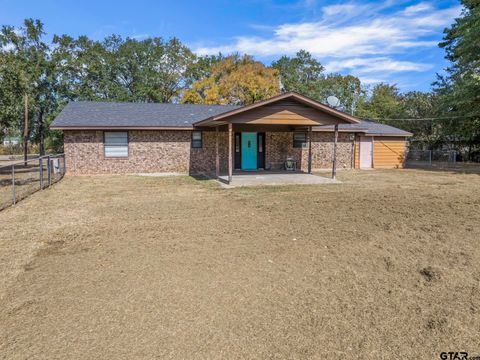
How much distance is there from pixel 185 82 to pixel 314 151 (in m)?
23.1

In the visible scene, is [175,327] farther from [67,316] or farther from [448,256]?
[448,256]

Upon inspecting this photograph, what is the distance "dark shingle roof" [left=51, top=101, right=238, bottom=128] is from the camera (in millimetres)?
14898

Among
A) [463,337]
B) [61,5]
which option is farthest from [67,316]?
[61,5]

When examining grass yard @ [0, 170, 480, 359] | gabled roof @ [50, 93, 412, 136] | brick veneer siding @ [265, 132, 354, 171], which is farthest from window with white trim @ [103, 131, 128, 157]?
grass yard @ [0, 170, 480, 359]

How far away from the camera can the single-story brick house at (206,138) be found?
12.8 meters

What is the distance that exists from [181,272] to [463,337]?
288 centimetres

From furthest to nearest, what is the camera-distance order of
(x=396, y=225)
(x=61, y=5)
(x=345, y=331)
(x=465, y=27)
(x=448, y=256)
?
(x=465, y=27) < (x=61, y=5) < (x=396, y=225) < (x=448, y=256) < (x=345, y=331)

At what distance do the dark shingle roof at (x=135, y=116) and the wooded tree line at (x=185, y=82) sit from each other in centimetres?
742

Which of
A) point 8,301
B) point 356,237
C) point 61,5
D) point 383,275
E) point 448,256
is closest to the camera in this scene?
point 8,301

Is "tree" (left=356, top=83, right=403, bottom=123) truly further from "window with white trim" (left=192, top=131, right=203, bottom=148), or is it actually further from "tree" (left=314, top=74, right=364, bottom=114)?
"window with white trim" (left=192, top=131, right=203, bottom=148)

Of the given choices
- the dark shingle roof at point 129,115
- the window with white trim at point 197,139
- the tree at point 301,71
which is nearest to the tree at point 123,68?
the tree at point 301,71

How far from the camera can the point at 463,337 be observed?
2.74 m

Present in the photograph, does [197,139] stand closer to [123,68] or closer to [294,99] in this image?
[294,99]

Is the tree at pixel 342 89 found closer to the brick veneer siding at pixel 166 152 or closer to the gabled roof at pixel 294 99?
the brick veneer siding at pixel 166 152
